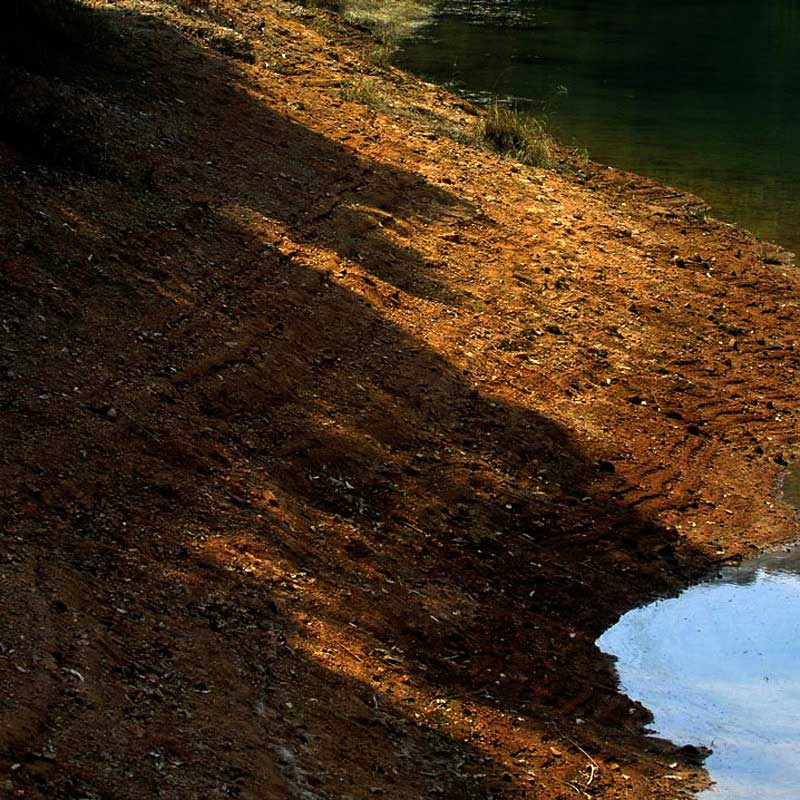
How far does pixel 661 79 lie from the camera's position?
22.7 meters

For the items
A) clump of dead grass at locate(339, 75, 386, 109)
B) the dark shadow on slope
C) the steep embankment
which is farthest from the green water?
the dark shadow on slope

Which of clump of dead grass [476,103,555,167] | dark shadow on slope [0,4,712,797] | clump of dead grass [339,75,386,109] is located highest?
clump of dead grass [339,75,386,109]

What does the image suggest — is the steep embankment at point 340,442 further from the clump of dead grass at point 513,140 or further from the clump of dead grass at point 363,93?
the clump of dead grass at point 513,140

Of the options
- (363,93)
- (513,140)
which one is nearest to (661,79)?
(513,140)

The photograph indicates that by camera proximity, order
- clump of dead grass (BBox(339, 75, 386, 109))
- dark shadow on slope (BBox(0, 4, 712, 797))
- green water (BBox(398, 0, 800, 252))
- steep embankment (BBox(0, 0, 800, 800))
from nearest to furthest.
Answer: steep embankment (BBox(0, 0, 800, 800)), dark shadow on slope (BBox(0, 4, 712, 797)), clump of dead grass (BBox(339, 75, 386, 109)), green water (BBox(398, 0, 800, 252))

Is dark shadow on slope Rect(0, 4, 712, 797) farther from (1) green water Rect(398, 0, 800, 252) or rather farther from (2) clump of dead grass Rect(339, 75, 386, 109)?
(1) green water Rect(398, 0, 800, 252)

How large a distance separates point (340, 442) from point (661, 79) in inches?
601

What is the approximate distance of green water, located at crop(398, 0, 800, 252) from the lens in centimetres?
1748

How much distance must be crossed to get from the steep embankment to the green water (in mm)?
2707

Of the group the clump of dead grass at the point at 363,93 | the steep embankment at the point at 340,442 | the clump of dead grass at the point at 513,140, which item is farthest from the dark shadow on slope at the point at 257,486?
the clump of dead grass at the point at 513,140

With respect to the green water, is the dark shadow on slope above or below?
below

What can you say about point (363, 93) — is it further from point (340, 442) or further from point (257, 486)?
point (257, 486)

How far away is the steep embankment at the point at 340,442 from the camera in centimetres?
638

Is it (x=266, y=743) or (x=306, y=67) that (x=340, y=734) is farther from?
(x=306, y=67)
